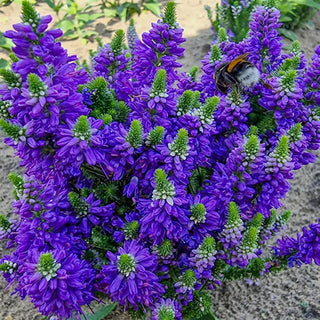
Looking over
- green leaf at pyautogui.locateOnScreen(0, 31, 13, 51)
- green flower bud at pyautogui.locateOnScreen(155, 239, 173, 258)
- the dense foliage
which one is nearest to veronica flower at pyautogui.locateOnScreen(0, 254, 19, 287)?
green flower bud at pyautogui.locateOnScreen(155, 239, 173, 258)

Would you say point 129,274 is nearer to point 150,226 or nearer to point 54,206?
point 150,226

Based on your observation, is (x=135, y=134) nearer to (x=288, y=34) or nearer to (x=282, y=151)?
(x=282, y=151)

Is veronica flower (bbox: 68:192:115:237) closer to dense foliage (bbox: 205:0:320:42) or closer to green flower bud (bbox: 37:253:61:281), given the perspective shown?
green flower bud (bbox: 37:253:61:281)

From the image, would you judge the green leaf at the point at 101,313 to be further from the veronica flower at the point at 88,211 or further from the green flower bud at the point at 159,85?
the green flower bud at the point at 159,85

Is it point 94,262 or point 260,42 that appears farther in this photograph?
point 260,42

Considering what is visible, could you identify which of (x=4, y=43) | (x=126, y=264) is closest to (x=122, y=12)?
(x=4, y=43)

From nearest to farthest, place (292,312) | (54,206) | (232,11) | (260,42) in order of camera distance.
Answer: (54,206), (260,42), (292,312), (232,11)

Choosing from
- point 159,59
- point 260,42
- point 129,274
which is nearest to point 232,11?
point 260,42

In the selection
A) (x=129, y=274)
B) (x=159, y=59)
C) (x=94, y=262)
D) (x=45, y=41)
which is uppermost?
(x=45, y=41)

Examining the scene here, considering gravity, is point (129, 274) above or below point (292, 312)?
above
